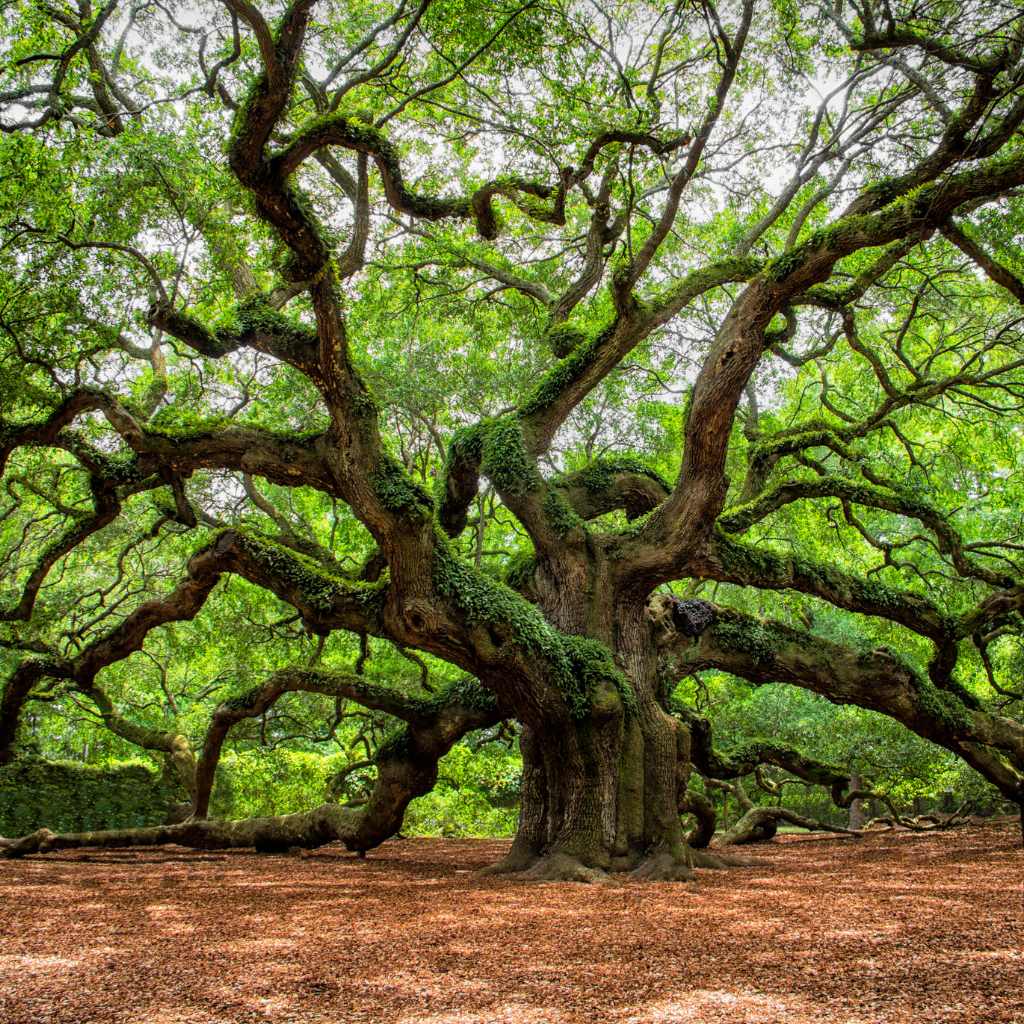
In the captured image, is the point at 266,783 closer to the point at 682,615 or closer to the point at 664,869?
the point at 682,615

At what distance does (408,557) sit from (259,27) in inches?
154

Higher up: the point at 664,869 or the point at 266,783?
the point at 266,783

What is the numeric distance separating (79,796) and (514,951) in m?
11.9

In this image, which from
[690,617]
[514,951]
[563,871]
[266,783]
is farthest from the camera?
[266,783]

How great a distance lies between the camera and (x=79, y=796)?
41.3ft

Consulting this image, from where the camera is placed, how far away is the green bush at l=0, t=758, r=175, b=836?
39.4ft

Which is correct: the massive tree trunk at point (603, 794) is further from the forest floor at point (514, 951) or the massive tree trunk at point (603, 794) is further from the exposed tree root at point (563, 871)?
the forest floor at point (514, 951)

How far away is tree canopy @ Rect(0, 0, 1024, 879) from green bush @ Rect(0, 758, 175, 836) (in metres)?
1.87

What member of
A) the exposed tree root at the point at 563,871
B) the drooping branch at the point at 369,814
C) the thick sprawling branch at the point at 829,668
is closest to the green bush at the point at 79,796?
the drooping branch at the point at 369,814

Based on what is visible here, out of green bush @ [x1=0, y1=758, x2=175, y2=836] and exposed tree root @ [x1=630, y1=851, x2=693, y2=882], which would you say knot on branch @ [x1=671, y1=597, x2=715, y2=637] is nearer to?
exposed tree root @ [x1=630, y1=851, x2=693, y2=882]

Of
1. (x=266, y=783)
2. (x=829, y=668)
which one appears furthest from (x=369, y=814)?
(x=266, y=783)

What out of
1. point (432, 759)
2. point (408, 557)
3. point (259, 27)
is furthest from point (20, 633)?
point (259, 27)

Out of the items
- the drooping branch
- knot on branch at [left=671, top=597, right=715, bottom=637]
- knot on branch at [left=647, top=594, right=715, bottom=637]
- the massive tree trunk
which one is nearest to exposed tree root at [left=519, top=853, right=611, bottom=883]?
the massive tree trunk

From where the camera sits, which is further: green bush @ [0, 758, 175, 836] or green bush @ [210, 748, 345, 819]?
A: green bush @ [210, 748, 345, 819]
